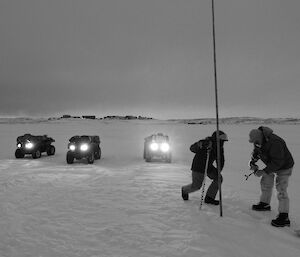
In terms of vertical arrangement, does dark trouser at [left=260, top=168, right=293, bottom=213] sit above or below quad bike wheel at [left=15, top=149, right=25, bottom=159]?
below

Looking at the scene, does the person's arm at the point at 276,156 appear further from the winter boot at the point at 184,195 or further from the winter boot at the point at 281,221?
the winter boot at the point at 184,195

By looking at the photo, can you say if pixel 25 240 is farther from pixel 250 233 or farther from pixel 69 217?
pixel 250 233

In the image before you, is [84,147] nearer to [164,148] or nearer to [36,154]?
[36,154]

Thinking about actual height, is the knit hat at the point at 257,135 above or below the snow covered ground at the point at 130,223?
above

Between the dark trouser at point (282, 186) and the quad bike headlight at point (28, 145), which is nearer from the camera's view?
the dark trouser at point (282, 186)

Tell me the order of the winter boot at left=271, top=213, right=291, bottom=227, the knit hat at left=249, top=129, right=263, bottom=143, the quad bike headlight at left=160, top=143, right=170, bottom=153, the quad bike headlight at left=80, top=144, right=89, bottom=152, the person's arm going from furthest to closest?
1. the quad bike headlight at left=160, top=143, right=170, bottom=153
2. the quad bike headlight at left=80, top=144, right=89, bottom=152
3. the knit hat at left=249, top=129, right=263, bottom=143
4. the person's arm
5. the winter boot at left=271, top=213, right=291, bottom=227

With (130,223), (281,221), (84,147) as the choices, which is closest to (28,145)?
(84,147)

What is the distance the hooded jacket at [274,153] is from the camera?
21.6 feet

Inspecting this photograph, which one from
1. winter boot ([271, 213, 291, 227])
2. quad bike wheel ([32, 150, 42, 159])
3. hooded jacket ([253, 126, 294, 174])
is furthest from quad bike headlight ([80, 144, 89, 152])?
winter boot ([271, 213, 291, 227])

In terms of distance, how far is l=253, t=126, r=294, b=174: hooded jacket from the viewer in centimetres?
657

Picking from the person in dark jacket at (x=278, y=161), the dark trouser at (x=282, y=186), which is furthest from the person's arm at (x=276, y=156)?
the dark trouser at (x=282, y=186)

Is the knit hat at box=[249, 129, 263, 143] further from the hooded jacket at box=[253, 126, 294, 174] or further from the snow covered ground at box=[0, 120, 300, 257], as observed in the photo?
the snow covered ground at box=[0, 120, 300, 257]

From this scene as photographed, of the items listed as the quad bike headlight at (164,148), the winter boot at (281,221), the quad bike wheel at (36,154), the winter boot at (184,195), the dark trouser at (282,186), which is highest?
the quad bike headlight at (164,148)

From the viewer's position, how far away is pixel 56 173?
496 inches
